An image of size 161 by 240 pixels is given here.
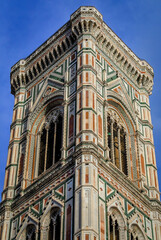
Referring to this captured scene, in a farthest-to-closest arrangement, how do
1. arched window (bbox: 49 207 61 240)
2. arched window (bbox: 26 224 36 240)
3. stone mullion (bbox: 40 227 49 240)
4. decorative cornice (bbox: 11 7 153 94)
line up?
decorative cornice (bbox: 11 7 153 94)
arched window (bbox: 26 224 36 240)
stone mullion (bbox: 40 227 49 240)
arched window (bbox: 49 207 61 240)

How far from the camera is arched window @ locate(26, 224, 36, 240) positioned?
30.7 meters

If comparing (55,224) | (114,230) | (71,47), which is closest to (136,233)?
(114,230)

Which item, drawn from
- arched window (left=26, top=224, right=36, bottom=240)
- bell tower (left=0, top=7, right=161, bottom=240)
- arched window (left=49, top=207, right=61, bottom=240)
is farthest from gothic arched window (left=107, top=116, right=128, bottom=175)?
arched window (left=26, top=224, right=36, bottom=240)

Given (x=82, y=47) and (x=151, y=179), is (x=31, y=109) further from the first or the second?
(x=151, y=179)

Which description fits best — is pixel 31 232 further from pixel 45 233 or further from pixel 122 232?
pixel 122 232

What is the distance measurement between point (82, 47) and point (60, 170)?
29.2ft

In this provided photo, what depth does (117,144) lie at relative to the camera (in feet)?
118

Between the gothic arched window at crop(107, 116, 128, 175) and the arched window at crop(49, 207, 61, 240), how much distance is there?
16.3 feet

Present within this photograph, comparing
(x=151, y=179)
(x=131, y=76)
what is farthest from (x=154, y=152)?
(x=131, y=76)

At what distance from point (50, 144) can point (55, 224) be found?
6632mm

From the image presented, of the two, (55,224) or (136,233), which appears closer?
(55,224)

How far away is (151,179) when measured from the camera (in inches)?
1412

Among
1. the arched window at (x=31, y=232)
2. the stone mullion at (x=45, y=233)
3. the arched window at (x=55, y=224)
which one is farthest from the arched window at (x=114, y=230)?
the arched window at (x=31, y=232)

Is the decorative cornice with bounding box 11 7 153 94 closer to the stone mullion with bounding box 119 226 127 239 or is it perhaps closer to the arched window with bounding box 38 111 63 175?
the arched window with bounding box 38 111 63 175
